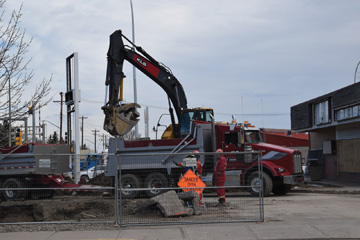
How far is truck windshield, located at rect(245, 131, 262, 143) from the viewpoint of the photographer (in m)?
18.1

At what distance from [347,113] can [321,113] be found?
3.66 meters

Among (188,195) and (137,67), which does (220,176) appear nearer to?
(188,195)

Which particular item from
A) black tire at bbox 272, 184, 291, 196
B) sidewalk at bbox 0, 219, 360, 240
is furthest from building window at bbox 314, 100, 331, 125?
sidewalk at bbox 0, 219, 360, 240

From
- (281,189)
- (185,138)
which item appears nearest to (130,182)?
(185,138)

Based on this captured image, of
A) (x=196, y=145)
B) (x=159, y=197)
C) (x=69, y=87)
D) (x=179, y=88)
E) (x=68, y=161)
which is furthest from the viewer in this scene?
(x=69, y=87)

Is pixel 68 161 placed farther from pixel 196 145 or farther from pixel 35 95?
pixel 35 95

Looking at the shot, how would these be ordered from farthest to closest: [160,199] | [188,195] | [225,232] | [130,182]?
[130,182]
[188,195]
[160,199]
[225,232]

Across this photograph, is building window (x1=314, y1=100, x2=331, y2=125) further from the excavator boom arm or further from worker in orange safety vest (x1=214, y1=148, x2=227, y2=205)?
worker in orange safety vest (x1=214, y1=148, x2=227, y2=205)

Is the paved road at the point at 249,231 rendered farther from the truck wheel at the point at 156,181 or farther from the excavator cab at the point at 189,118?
the excavator cab at the point at 189,118

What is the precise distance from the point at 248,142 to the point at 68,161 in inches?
296

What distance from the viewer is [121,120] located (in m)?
16.2

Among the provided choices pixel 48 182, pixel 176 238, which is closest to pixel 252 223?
pixel 176 238

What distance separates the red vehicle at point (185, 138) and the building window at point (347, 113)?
524 centimetres

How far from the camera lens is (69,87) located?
2233 cm
